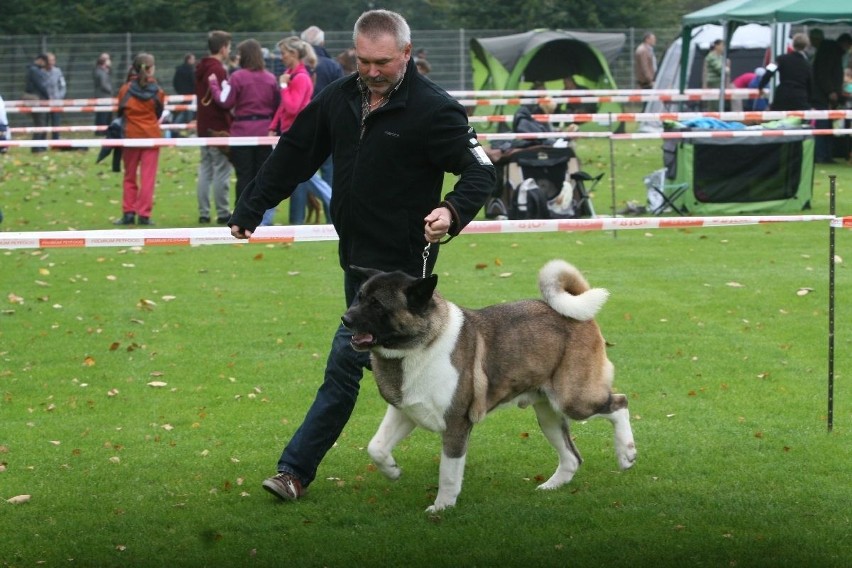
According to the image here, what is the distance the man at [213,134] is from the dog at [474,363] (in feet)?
31.8

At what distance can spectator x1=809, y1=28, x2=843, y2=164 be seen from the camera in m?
20.8

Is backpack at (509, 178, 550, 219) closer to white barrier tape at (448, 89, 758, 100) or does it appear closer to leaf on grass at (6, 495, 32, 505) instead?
leaf on grass at (6, 495, 32, 505)

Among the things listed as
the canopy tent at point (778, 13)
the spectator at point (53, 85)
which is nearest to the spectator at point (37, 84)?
the spectator at point (53, 85)

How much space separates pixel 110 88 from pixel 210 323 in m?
22.6

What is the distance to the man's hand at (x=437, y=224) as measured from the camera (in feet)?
15.4

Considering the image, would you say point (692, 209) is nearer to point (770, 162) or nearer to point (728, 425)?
point (770, 162)

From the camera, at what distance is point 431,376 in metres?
4.97

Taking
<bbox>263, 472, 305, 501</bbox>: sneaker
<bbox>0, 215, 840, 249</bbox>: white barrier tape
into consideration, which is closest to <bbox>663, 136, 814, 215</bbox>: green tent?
<bbox>0, 215, 840, 249</bbox>: white barrier tape

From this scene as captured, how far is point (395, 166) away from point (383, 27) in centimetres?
57

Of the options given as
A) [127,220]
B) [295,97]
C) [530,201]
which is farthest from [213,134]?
[530,201]

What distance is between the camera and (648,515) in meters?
5.13

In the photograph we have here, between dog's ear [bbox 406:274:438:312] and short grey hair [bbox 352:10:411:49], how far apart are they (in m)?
0.95

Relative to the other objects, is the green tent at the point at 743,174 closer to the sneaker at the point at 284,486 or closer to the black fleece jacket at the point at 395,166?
the black fleece jacket at the point at 395,166

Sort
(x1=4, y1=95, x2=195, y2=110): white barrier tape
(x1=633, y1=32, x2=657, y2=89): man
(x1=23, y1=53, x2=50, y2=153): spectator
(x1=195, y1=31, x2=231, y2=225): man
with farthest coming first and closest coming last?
(x1=23, y1=53, x2=50, y2=153): spectator, (x1=633, y1=32, x2=657, y2=89): man, (x1=4, y1=95, x2=195, y2=110): white barrier tape, (x1=195, y1=31, x2=231, y2=225): man
